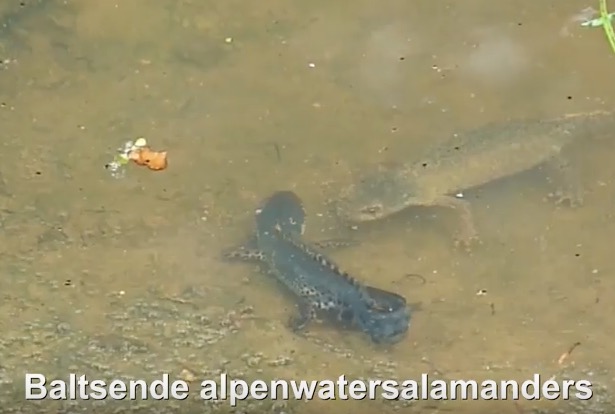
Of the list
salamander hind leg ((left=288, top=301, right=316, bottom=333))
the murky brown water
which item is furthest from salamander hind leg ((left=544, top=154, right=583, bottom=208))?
salamander hind leg ((left=288, top=301, right=316, bottom=333))

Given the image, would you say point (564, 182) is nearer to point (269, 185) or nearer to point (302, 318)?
point (269, 185)

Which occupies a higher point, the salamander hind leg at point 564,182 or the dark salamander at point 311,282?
the salamander hind leg at point 564,182

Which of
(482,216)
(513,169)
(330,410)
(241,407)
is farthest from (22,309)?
(513,169)

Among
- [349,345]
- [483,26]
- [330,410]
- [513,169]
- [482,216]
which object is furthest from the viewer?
[483,26]

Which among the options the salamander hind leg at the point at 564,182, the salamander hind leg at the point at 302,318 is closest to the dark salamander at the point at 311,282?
the salamander hind leg at the point at 302,318

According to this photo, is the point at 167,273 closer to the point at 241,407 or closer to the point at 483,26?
the point at 241,407

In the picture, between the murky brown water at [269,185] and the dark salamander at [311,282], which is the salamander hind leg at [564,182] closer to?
the murky brown water at [269,185]

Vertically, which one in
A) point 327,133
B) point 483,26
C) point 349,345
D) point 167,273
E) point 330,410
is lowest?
point 330,410

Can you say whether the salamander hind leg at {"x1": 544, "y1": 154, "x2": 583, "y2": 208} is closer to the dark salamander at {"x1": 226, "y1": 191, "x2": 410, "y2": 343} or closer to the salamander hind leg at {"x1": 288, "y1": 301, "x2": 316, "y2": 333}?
the dark salamander at {"x1": 226, "y1": 191, "x2": 410, "y2": 343}
